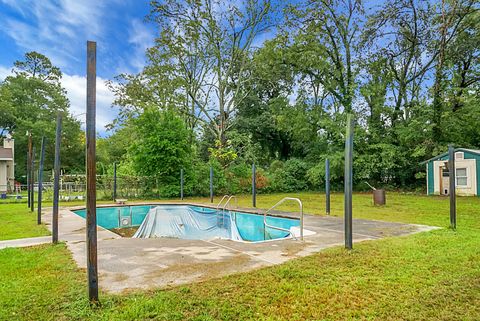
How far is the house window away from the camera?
15097mm

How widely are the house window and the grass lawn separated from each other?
12904 mm

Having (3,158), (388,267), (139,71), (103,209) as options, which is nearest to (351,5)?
(139,71)

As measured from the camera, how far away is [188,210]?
12.1m

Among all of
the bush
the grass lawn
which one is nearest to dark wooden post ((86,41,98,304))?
the grass lawn

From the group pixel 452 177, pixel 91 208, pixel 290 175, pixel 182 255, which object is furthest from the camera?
pixel 290 175

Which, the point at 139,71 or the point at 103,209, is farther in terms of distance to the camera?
the point at 139,71

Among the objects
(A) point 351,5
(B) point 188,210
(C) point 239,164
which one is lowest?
(B) point 188,210

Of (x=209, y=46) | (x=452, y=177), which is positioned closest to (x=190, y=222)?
(x=452, y=177)

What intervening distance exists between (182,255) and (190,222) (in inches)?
254

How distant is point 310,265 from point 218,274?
1.16m

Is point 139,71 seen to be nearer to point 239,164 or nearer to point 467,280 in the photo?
point 239,164

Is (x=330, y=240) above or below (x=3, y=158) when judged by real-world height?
below

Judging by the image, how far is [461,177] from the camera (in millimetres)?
15227

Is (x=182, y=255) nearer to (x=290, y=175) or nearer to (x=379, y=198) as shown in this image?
(x=379, y=198)
